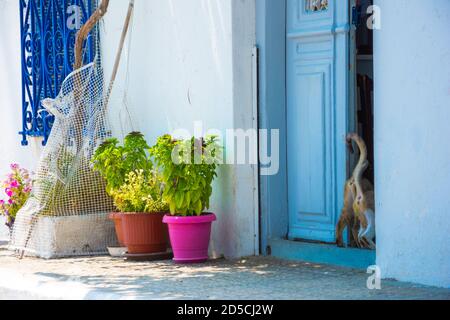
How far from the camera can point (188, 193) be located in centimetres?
862

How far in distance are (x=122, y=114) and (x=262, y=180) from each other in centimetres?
199

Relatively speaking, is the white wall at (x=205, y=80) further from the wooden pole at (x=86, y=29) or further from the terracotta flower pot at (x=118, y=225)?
the terracotta flower pot at (x=118, y=225)

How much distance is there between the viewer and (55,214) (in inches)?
380

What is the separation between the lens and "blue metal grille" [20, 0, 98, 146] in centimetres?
1114

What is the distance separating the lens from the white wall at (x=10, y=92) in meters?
12.5

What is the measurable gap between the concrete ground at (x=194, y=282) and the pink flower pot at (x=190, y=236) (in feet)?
0.39

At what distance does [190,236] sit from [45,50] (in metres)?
3.87

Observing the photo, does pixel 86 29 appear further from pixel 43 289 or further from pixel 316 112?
pixel 43 289

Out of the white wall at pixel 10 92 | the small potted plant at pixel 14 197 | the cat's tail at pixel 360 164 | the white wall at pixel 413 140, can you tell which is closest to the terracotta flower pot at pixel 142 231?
the small potted plant at pixel 14 197

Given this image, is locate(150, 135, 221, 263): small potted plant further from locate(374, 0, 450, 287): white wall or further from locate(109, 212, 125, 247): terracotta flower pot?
locate(374, 0, 450, 287): white wall

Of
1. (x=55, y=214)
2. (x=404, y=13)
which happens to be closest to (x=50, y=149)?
(x=55, y=214)

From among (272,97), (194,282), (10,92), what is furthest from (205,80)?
(10,92)

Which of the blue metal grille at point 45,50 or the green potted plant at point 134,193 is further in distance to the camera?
the blue metal grille at point 45,50
